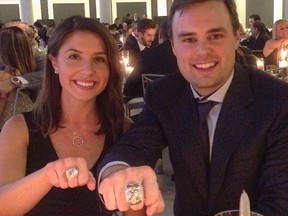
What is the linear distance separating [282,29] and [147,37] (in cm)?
189

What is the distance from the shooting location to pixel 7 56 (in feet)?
9.75

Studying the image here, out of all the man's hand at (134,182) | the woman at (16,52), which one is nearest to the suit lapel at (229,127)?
the man's hand at (134,182)

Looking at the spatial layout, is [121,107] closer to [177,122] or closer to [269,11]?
[177,122]

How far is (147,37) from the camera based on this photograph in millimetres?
6484

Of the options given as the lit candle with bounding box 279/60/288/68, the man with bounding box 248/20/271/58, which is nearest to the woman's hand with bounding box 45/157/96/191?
the lit candle with bounding box 279/60/288/68

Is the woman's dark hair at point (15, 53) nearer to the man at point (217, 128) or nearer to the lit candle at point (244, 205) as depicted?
the man at point (217, 128)

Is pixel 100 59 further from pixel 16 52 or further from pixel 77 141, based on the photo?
pixel 16 52

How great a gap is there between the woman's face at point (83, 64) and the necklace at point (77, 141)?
168 mm

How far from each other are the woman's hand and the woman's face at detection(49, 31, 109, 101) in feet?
1.80

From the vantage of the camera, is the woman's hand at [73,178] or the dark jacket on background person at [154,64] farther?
the dark jacket on background person at [154,64]

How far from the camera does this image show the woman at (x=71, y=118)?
1570 mm

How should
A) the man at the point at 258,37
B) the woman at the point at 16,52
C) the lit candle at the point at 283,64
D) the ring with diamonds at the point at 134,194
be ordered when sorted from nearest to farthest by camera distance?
the ring with diamonds at the point at 134,194 → the woman at the point at 16,52 → the lit candle at the point at 283,64 → the man at the point at 258,37

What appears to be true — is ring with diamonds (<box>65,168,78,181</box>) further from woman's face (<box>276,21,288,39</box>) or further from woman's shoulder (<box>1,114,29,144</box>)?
woman's face (<box>276,21,288,39</box>)

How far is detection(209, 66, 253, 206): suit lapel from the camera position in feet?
4.36
